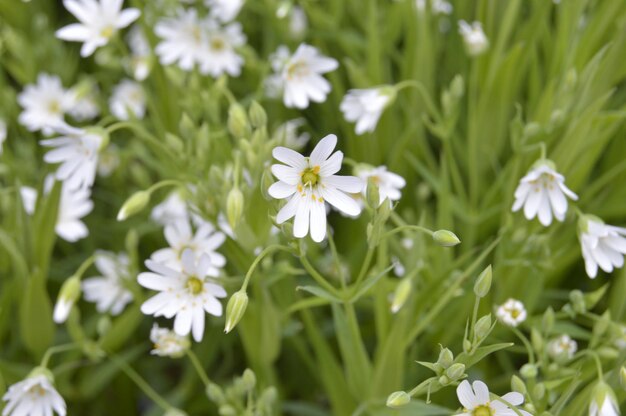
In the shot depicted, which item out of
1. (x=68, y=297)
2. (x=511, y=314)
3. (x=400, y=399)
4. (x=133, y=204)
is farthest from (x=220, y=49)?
(x=400, y=399)

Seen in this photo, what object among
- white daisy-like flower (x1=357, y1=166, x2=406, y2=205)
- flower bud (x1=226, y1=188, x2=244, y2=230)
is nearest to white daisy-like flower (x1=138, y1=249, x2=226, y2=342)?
flower bud (x1=226, y1=188, x2=244, y2=230)

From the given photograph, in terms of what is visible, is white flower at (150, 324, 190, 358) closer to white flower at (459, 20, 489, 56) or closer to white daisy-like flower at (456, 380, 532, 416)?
white daisy-like flower at (456, 380, 532, 416)

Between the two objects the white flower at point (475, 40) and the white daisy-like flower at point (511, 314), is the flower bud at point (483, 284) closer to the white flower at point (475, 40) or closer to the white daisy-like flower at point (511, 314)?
the white daisy-like flower at point (511, 314)

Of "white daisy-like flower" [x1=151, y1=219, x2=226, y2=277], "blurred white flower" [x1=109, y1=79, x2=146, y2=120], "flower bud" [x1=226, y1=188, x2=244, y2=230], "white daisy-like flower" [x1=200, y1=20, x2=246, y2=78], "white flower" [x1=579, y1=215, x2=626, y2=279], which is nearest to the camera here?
"flower bud" [x1=226, y1=188, x2=244, y2=230]

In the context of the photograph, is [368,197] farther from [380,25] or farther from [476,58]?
[380,25]

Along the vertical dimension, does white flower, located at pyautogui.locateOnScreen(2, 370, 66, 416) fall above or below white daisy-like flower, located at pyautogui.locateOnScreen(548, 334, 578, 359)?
below
